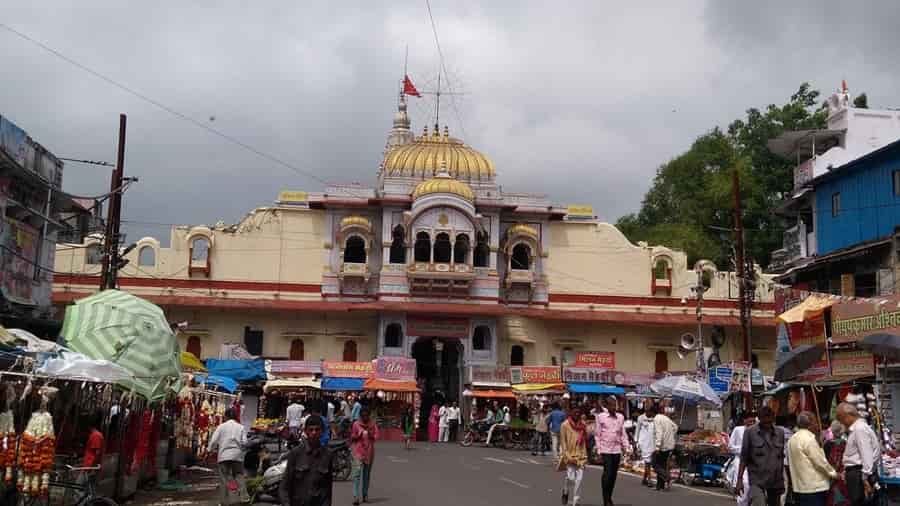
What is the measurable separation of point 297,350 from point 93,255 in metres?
11.3

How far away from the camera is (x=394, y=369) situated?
1548 inches

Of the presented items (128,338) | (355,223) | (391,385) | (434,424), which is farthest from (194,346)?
(128,338)

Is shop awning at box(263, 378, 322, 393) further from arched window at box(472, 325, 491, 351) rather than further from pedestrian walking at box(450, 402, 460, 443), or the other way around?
arched window at box(472, 325, 491, 351)

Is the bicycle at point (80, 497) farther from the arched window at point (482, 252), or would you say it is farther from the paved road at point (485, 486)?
the arched window at point (482, 252)

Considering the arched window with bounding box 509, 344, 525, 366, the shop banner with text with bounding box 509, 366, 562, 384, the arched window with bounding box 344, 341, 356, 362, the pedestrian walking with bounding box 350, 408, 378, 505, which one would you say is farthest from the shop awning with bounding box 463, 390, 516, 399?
the pedestrian walking with bounding box 350, 408, 378, 505

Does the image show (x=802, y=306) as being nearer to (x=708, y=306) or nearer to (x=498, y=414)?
(x=498, y=414)

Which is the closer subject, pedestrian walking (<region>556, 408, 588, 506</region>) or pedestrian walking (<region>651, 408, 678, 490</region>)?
pedestrian walking (<region>556, 408, 588, 506</region>)

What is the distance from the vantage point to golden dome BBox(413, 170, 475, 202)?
43.8 meters

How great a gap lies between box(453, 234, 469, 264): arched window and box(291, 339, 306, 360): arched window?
8125 millimetres

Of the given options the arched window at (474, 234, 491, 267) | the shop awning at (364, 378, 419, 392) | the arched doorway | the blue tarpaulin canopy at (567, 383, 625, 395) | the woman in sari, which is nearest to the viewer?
the shop awning at (364, 378, 419, 392)

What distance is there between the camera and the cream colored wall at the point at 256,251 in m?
45.4

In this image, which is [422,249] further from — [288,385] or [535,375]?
[288,385]

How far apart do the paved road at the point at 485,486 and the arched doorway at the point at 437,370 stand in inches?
652

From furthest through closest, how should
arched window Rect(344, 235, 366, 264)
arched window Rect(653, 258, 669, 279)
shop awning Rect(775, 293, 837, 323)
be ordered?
arched window Rect(653, 258, 669, 279) < arched window Rect(344, 235, 366, 264) < shop awning Rect(775, 293, 837, 323)
